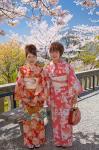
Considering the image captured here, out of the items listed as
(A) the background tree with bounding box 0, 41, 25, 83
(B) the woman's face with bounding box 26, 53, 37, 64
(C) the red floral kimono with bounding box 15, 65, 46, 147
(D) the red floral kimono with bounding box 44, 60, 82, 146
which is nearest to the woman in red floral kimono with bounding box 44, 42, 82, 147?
(D) the red floral kimono with bounding box 44, 60, 82, 146

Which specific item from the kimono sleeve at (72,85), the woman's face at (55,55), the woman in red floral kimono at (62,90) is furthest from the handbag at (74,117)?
the woman's face at (55,55)

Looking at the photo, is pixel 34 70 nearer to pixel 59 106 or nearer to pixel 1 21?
pixel 59 106

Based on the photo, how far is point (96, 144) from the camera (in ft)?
18.1

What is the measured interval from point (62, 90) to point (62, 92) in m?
0.03

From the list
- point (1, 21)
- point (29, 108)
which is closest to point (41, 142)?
point (29, 108)

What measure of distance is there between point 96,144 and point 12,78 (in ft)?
67.4

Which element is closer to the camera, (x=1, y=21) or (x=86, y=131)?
(x=86, y=131)

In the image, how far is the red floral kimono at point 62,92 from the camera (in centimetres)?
525

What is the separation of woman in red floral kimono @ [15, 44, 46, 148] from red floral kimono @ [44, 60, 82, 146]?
16 centimetres

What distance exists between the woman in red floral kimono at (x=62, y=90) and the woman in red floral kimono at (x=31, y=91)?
17 cm

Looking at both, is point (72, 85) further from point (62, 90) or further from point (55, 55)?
point (55, 55)

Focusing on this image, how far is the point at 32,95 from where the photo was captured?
527 cm

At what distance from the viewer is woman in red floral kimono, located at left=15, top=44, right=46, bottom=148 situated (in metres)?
5.24

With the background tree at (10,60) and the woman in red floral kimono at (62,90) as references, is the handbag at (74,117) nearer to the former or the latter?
the woman in red floral kimono at (62,90)
